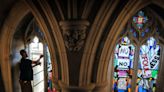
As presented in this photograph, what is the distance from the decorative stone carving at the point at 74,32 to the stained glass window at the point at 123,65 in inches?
54.6

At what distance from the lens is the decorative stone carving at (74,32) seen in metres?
1.75

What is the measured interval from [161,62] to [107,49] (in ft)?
4.38

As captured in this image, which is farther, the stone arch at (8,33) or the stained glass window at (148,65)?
the stained glass window at (148,65)

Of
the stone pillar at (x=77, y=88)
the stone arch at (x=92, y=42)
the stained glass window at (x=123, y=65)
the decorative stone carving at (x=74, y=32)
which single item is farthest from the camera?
the stained glass window at (x=123, y=65)

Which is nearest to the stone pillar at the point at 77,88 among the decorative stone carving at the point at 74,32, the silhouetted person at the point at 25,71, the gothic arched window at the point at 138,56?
the decorative stone carving at the point at 74,32

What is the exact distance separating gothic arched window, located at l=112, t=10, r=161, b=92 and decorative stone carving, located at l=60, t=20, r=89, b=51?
1318mm

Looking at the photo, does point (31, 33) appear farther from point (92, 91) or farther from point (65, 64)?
point (92, 91)

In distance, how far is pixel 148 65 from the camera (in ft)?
9.91

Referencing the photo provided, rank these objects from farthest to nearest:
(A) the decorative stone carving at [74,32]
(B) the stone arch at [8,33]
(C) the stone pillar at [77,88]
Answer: (B) the stone arch at [8,33] → (C) the stone pillar at [77,88] → (A) the decorative stone carving at [74,32]

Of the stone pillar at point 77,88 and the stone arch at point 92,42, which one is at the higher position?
the stone arch at point 92,42

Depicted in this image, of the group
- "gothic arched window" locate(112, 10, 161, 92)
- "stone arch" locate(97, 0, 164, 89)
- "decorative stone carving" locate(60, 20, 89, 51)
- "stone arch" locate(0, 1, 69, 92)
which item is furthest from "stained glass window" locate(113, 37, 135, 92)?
"stone arch" locate(0, 1, 69, 92)

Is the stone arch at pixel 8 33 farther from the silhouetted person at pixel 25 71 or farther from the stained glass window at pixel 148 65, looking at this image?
the stained glass window at pixel 148 65

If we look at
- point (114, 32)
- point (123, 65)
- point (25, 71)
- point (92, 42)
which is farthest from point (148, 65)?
point (25, 71)

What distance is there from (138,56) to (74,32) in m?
1.66
